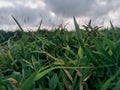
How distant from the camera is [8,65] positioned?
2219 mm

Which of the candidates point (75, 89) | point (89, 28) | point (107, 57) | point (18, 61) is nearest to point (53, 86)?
point (75, 89)

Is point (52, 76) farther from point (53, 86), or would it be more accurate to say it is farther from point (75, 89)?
point (75, 89)

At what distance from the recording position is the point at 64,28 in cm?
382

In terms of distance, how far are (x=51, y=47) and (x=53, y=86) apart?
1.00m

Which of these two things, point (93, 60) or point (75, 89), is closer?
point (75, 89)

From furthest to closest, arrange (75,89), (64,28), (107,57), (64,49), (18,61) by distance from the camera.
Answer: (64,28)
(64,49)
(18,61)
(107,57)
(75,89)

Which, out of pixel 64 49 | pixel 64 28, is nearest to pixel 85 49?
pixel 64 49

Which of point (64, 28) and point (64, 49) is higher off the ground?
point (64, 28)

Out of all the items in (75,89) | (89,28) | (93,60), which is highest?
(89,28)

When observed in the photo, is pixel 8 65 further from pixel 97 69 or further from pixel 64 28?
pixel 64 28

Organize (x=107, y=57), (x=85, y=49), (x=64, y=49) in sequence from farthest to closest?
(x=64, y=49), (x=107, y=57), (x=85, y=49)

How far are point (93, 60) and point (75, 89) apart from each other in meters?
0.23

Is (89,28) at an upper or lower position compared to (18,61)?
upper

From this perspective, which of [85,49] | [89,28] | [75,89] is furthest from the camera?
[89,28]
